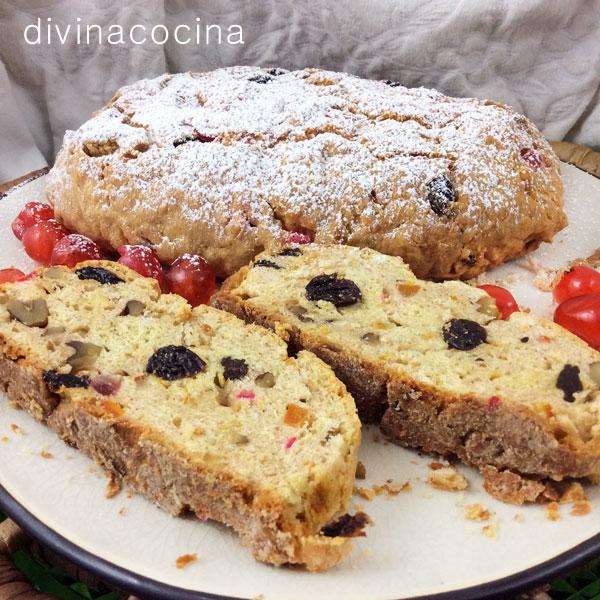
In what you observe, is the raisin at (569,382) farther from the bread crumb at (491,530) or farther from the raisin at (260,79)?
the raisin at (260,79)

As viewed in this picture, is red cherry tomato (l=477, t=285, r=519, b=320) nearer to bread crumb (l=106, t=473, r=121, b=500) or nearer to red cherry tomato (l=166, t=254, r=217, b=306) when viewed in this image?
red cherry tomato (l=166, t=254, r=217, b=306)

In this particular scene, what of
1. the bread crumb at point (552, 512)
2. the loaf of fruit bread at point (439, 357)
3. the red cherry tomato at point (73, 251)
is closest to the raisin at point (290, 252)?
the loaf of fruit bread at point (439, 357)

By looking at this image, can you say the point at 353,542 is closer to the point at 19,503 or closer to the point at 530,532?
the point at 530,532

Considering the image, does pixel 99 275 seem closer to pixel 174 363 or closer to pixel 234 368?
pixel 174 363

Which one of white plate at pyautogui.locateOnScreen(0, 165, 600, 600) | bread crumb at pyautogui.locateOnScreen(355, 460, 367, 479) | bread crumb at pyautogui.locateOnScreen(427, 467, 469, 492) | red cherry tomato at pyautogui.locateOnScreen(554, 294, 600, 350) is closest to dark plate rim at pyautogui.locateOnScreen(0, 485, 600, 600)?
white plate at pyautogui.locateOnScreen(0, 165, 600, 600)

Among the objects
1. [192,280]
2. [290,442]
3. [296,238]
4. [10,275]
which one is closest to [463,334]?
[290,442]
